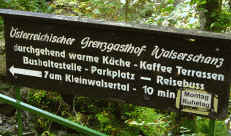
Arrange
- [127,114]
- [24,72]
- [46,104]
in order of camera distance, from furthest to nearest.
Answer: [46,104] < [127,114] < [24,72]

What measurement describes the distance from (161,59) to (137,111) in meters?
1.40

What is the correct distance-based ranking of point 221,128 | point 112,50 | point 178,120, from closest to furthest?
point 112,50 → point 221,128 → point 178,120

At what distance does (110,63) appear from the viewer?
2.18m

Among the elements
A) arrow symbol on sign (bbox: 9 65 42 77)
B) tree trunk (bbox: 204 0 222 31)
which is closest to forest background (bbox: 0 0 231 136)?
tree trunk (bbox: 204 0 222 31)

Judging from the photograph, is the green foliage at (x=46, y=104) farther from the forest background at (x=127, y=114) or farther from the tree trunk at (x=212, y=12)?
the tree trunk at (x=212, y=12)

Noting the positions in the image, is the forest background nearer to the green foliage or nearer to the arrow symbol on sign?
the green foliage

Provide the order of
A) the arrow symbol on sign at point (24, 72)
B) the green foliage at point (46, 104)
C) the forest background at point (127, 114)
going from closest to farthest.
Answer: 1. the arrow symbol on sign at point (24, 72)
2. the forest background at point (127, 114)
3. the green foliage at point (46, 104)

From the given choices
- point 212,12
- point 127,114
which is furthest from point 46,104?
point 212,12

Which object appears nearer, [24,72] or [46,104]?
[24,72]

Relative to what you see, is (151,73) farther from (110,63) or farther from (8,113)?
(8,113)

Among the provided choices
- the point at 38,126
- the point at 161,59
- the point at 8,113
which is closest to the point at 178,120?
the point at 161,59

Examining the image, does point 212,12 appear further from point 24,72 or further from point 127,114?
point 24,72

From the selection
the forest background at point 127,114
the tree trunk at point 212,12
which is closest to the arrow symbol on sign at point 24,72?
the forest background at point 127,114

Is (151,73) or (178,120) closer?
(151,73)
